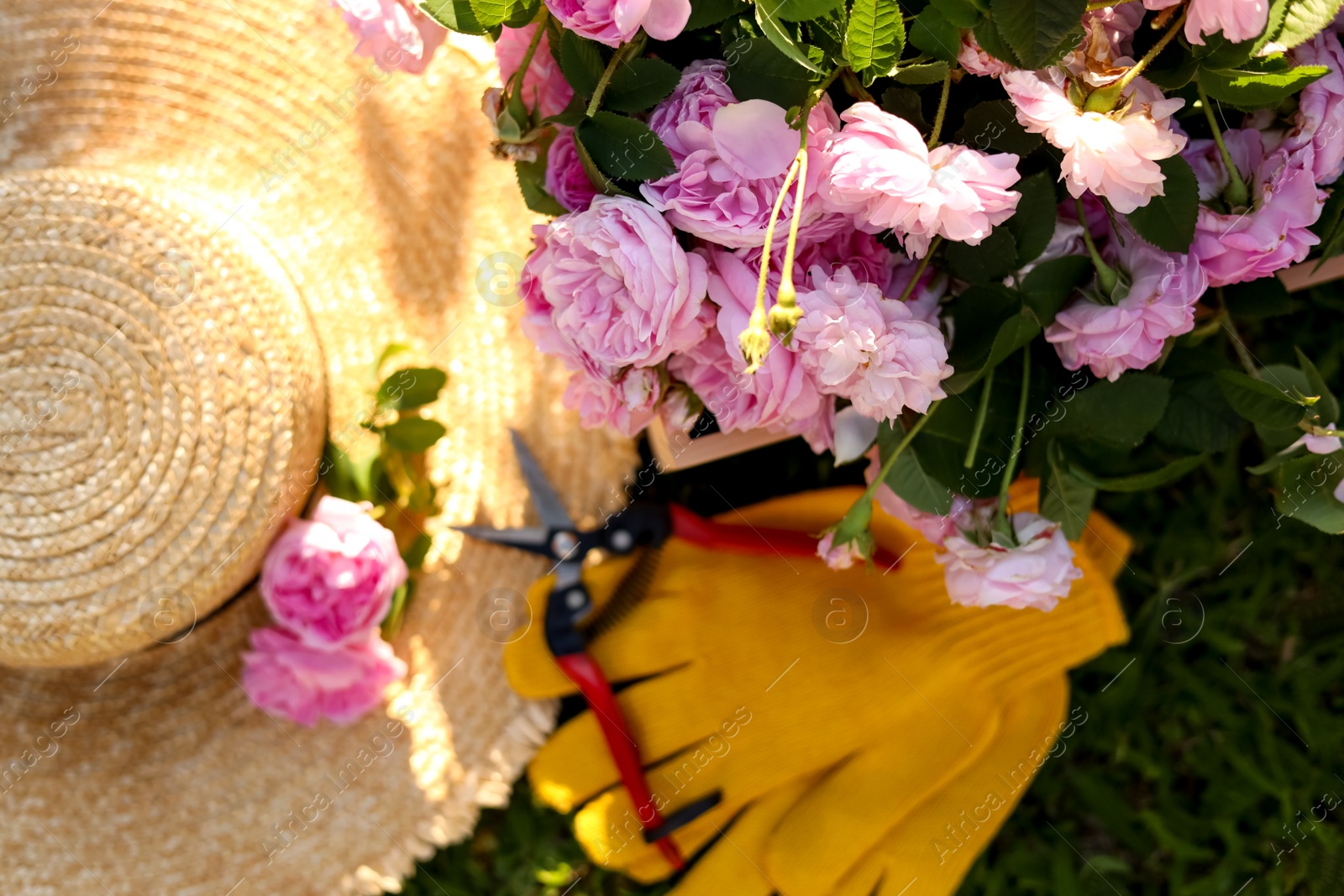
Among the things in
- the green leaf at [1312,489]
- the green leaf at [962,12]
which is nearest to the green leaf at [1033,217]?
the green leaf at [962,12]

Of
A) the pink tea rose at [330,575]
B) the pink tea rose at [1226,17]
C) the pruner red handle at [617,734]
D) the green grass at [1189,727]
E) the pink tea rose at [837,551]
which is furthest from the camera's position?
the green grass at [1189,727]

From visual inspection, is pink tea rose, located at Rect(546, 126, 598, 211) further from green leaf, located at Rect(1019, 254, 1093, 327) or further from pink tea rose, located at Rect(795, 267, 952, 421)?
green leaf, located at Rect(1019, 254, 1093, 327)

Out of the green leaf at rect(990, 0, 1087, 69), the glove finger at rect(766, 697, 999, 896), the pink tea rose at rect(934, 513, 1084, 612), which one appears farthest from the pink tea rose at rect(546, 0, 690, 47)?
the glove finger at rect(766, 697, 999, 896)

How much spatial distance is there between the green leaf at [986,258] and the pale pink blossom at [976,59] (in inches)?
3.7

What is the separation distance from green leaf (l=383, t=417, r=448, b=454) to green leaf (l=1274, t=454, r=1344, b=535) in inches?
22.4

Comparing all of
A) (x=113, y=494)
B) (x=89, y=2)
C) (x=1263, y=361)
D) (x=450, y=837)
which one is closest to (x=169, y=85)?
(x=89, y=2)

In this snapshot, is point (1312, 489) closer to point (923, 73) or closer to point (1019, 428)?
point (1019, 428)

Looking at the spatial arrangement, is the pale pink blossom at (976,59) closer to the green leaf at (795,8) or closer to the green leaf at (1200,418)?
the green leaf at (795,8)

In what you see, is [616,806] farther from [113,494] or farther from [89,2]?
[89,2]

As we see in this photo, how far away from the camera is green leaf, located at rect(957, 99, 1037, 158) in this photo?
50 centimetres

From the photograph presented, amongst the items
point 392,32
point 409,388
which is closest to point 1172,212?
point 392,32

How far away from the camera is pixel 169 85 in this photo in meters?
0.78

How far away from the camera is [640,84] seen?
497 millimetres

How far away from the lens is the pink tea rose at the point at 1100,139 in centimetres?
43
